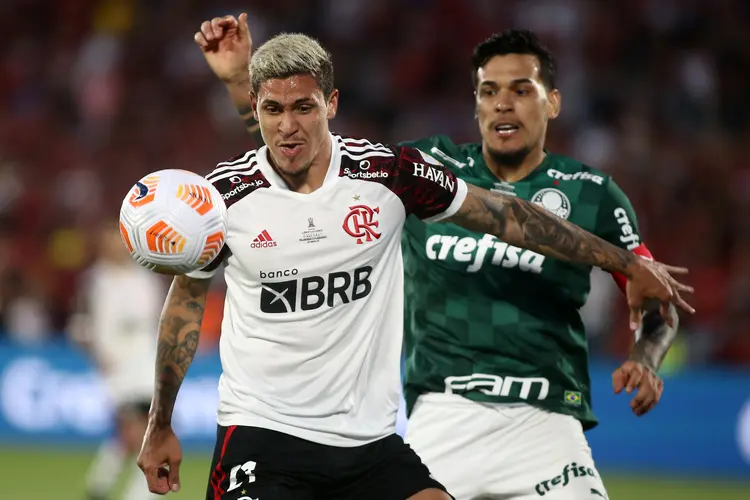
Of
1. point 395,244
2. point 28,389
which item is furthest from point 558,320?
point 28,389

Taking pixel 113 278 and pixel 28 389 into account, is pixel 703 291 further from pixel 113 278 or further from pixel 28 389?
pixel 28 389

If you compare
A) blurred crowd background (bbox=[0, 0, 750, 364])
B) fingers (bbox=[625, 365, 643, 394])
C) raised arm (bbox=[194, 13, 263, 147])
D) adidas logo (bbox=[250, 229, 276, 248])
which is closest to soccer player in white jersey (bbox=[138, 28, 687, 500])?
adidas logo (bbox=[250, 229, 276, 248])

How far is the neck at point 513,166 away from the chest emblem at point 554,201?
150 mm

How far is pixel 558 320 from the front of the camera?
199 inches

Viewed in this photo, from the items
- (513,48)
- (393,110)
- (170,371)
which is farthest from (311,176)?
(393,110)

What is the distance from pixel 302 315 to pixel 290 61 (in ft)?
3.04

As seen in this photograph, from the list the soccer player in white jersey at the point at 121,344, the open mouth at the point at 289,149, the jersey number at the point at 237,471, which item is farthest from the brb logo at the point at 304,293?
the soccer player in white jersey at the point at 121,344

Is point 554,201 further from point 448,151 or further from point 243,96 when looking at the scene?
point 243,96

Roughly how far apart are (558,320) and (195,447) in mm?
8516

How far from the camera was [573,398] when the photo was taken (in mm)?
4992

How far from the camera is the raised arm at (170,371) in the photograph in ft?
13.5

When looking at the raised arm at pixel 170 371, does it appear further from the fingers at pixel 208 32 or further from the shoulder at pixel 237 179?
the fingers at pixel 208 32

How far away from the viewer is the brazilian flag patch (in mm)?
4973

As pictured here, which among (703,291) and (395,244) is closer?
(395,244)
